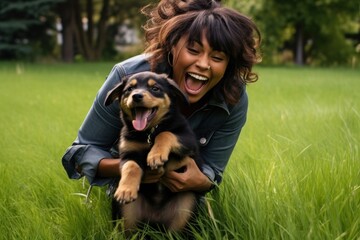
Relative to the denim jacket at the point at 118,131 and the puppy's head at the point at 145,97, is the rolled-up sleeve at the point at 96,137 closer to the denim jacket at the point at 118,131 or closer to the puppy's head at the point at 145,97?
the denim jacket at the point at 118,131

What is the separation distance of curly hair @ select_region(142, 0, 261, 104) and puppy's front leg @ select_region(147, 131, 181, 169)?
547mm

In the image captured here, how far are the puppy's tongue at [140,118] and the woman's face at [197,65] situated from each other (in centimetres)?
31

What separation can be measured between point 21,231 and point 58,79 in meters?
10.7

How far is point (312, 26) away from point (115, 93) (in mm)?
24276

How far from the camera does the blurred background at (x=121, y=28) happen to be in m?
20.2

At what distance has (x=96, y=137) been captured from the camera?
3.03m

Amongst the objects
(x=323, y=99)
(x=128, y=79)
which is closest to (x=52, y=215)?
(x=128, y=79)

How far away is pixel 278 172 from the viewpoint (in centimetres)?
285

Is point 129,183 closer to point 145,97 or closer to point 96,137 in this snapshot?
point 145,97

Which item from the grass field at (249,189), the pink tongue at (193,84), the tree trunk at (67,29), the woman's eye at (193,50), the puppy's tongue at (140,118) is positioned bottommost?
the tree trunk at (67,29)

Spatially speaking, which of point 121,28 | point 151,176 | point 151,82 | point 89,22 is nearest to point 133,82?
point 151,82

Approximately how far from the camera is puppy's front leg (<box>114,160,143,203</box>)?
236 cm

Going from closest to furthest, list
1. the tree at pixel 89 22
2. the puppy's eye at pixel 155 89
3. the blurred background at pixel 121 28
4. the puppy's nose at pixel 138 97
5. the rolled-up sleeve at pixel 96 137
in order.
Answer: the puppy's nose at pixel 138 97 < the puppy's eye at pixel 155 89 < the rolled-up sleeve at pixel 96 137 < the blurred background at pixel 121 28 < the tree at pixel 89 22

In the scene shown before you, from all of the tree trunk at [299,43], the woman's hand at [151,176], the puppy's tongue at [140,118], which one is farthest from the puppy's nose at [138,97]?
the tree trunk at [299,43]
